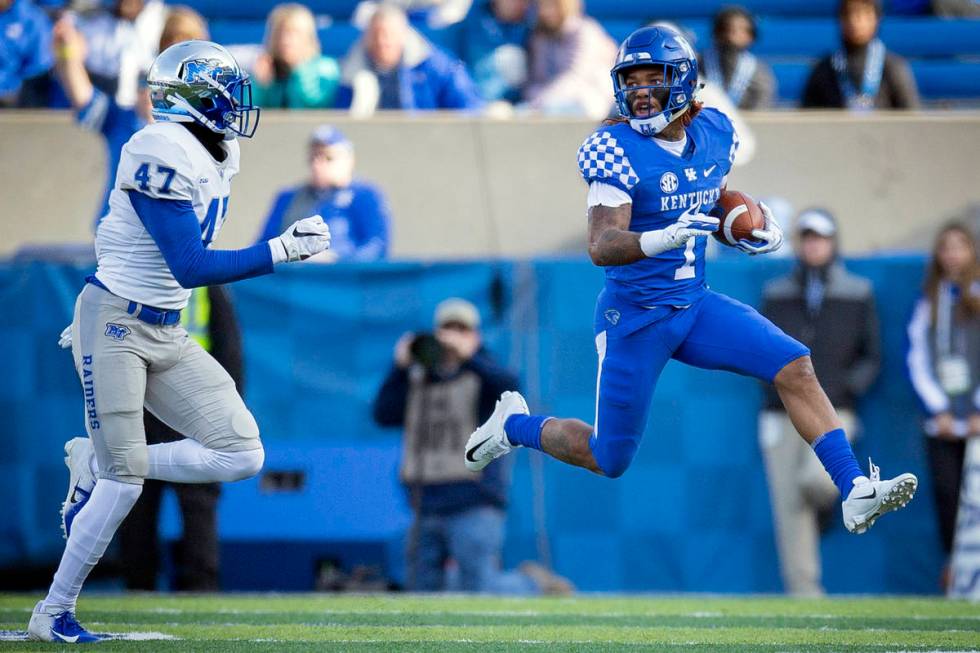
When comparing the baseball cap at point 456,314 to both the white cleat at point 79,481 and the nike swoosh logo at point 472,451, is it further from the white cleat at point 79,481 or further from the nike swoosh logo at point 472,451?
the white cleat at point 79,481

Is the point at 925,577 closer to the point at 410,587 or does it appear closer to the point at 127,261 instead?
the point at 410,587

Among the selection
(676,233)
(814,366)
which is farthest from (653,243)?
(814,366)

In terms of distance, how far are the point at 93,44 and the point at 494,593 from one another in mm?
3972

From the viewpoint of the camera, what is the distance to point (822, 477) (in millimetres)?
7258

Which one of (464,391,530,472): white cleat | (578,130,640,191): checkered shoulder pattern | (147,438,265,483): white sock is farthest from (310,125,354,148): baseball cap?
(147,438,265,483): white sock

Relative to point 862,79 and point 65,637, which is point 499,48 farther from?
point 65,637

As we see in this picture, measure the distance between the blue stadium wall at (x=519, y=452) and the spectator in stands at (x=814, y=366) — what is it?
107 millimetres

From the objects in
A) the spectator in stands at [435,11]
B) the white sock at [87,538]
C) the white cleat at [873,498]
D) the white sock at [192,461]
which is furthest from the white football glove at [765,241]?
the spectator in stands at [435,11]

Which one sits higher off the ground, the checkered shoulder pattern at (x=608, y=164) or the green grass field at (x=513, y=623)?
the checkered shoulder pattern at (x=608, y=164)

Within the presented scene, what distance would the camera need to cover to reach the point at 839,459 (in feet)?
15.7

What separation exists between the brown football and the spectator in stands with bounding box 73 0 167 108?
14.1 ft

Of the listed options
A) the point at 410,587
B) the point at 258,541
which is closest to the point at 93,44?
the point at 258,541

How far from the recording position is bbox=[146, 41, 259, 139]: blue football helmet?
4.78 m

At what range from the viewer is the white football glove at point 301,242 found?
4.57 metres
